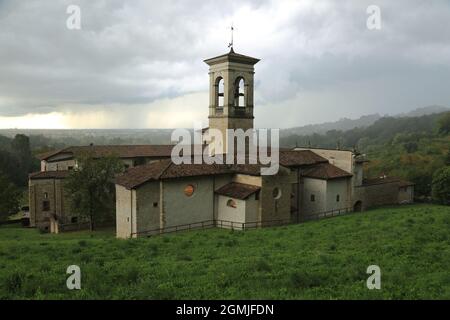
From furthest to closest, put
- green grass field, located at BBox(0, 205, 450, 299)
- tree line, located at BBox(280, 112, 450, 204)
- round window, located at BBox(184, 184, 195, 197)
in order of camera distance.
→ tree line, located at BBox(280, 112, 450, 204), round window, located at BBox(184, 184, 195, 197), green grass field, located at BBox(0, 205, 450, 299)

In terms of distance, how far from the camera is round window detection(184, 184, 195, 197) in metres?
27.5

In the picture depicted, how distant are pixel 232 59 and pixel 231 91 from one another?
2814 millimetres

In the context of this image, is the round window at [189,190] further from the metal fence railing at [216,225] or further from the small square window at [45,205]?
the small square window at [45,205]

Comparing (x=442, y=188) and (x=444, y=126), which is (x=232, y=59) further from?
(x=444, y=126)

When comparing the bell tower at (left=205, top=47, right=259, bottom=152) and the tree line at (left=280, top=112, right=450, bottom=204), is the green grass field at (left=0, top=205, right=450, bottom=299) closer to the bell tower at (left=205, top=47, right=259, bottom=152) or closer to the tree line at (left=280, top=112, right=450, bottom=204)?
the bell tower at (left=205, top=47, right=259, bottom=152)

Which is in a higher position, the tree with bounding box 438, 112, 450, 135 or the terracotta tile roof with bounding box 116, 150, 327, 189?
the tree with bounding box 438, 112, 450, 135

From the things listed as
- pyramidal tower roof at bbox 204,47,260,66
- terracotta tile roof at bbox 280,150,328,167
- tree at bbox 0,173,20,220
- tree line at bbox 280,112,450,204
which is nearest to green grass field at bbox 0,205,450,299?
terracotta tile roof at bbox 280,150,328,167

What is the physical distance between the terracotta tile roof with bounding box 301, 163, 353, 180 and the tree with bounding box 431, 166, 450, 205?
16.6m

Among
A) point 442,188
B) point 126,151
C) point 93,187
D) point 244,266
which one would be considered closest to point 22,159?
point 126,151

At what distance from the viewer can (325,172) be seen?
3291 centimetres

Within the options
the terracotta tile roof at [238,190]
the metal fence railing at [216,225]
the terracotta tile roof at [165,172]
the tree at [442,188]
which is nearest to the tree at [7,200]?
the terracotta tile roof at [165,172]

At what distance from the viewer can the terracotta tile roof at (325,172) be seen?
32500mm
